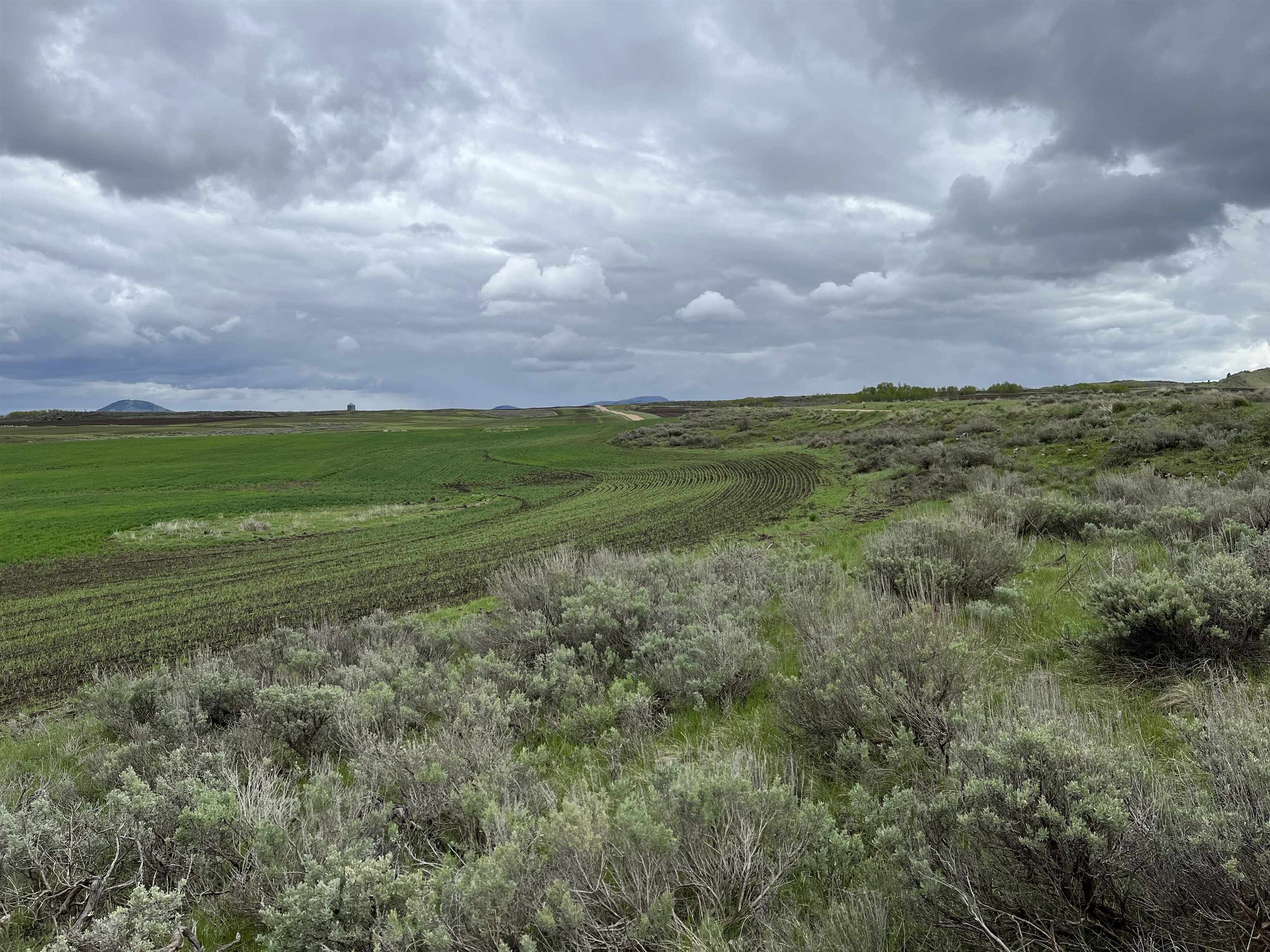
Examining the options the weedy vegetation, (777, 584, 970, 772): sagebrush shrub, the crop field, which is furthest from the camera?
the crop field

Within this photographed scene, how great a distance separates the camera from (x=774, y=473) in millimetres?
33188

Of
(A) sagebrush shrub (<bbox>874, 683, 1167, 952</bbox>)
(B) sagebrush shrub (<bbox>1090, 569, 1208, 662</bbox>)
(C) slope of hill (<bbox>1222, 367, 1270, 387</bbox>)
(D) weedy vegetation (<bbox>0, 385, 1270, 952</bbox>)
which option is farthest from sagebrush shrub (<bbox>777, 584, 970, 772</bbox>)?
(C) slope of hill (<bbox>1222, 367, 1270, 387</bbox>)

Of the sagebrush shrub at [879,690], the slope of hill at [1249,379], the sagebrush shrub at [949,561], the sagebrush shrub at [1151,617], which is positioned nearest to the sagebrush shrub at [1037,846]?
the sagebrush shrub at [879,690]

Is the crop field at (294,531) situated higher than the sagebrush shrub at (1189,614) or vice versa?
the sagebrush shrub at (1189,614)

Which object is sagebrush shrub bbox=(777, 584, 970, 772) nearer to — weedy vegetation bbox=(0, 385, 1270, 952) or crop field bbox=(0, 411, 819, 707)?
weedy vegetation bbox=(0, 385, 1270, 952)

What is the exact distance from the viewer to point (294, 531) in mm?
24203

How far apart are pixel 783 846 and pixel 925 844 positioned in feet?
2.49

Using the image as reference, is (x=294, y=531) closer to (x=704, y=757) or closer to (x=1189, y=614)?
(x=704, y=757)

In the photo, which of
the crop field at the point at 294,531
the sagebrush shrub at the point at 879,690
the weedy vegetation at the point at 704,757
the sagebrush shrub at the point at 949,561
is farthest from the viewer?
the crop field at the point at 294,531

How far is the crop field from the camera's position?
13117 millimetres

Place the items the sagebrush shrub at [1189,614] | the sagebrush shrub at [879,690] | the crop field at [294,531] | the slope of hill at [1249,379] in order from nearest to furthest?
the sagebrush shrub at [879,690] < the sagebrush shrub at [1189,614] < the crop field at [294,531] < the slope of hill at [1249,379]

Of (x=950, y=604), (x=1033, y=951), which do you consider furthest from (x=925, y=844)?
(x=950, y=604)

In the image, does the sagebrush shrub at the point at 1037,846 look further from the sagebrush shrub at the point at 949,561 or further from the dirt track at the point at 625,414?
the dirt track at the point at 625,414

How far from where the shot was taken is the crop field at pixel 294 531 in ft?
43.0
